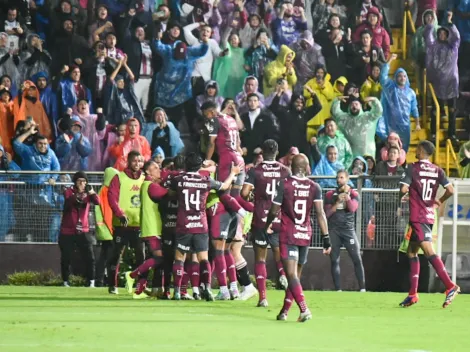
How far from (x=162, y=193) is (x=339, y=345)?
6.44 metres

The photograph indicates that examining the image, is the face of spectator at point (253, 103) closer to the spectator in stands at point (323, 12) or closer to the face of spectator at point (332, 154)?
the face of spectator at point (332, 154)

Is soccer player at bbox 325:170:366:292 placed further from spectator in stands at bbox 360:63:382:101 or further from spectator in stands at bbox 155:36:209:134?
spectator in stands at bbox 155:36:209:134

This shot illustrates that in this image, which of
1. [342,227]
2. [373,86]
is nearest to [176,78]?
[373,86]

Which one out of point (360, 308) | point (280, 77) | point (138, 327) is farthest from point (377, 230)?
point (138, 327)

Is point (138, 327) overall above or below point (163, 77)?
below

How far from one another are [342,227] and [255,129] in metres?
3.46

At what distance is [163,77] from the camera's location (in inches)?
1093

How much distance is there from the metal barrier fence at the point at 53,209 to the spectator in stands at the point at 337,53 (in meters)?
3.93

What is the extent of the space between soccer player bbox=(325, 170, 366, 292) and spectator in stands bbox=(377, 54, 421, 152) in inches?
151

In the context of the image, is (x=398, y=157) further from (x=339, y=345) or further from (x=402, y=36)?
(x=339, y=345)

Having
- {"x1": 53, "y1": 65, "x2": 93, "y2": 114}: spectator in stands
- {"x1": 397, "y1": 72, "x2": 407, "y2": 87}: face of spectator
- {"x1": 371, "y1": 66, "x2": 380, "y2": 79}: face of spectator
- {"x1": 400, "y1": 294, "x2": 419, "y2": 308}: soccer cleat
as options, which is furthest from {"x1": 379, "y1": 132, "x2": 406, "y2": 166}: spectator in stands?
{"x1": 400, "y1": 294, "x2": 419, "y2": 308}: soccer cleat

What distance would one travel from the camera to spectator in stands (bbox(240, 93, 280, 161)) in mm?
26325

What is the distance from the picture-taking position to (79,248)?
24094 millimetres

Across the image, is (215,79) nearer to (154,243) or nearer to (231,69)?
(231,69)
